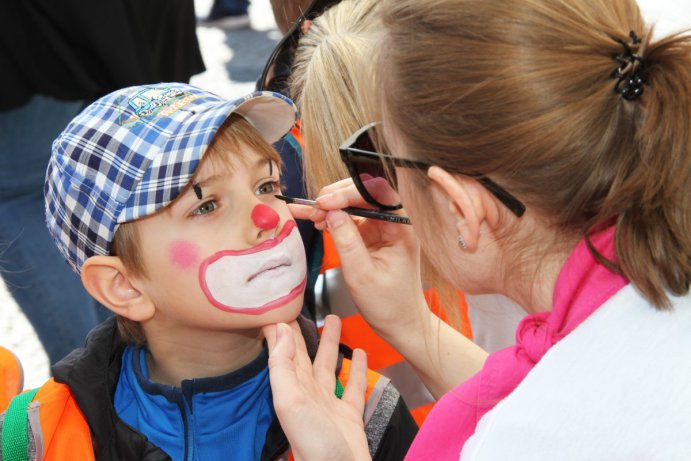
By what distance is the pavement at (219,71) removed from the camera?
121 inches

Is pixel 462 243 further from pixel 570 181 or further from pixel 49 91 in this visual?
pixel 49 91

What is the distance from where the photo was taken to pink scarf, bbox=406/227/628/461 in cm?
116

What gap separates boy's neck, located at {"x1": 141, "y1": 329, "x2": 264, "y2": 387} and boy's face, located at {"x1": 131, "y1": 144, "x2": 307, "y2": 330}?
0.25ft

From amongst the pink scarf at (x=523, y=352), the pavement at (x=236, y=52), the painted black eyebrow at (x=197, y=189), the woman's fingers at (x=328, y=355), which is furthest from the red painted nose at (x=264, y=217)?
the pavement at (x=236, y=52)

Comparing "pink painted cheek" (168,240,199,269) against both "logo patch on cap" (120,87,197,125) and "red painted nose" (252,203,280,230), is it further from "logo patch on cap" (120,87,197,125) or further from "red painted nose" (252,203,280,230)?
"logo patch on cap" (120,87,197,125)

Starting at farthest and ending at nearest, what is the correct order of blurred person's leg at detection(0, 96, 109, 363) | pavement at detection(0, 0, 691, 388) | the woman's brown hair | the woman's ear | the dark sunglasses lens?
pavement at detection(0, 0, 691, 388)
blurred person's leg at detection(0, 96, 109, 363)
the dark sunglasses lens
the woman's ear
the woman's brown hair

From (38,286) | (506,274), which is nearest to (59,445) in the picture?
(506,274)

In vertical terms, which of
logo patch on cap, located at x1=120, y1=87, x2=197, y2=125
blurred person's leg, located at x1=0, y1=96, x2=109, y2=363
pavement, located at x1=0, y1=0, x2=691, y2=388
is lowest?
pavement, located at x1=0, y1=0, x2=691, y2=388

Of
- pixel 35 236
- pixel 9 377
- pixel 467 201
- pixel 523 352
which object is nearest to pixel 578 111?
pixel 467 201

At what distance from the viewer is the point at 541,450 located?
3.72ft

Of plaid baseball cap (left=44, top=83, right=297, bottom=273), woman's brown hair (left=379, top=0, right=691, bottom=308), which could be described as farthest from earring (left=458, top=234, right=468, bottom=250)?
plaid baseball cap (left=44, top=83, right=297, bottom=273)

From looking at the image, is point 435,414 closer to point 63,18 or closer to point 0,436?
point 0,436

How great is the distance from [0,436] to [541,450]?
0.92 meters

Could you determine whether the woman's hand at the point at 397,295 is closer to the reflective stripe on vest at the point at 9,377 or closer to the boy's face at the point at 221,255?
the boy's face at the point at 221,255
